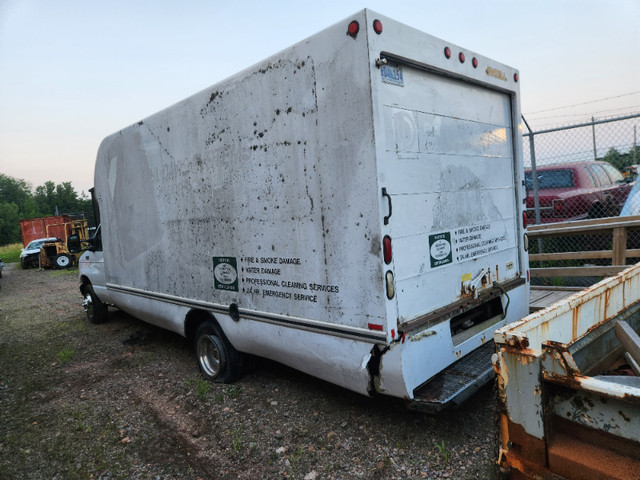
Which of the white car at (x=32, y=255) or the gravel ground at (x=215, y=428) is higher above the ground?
the white car at (x=32, y=255)

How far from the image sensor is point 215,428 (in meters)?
3.72

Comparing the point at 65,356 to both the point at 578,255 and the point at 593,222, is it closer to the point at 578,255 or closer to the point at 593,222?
the point at 578,255

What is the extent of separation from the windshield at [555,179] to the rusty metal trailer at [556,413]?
21.4 ft

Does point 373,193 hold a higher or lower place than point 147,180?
lower

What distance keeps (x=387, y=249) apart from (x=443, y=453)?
146 centimetres

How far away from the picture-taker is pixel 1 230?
57.2 metres

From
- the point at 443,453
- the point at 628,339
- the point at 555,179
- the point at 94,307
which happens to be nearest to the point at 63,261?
the point at 94,307

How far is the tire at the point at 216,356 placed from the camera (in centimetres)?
438

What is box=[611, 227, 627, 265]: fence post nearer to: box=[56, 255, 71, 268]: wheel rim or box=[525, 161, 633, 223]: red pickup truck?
box=[525, 161, 633, 223]: red pickup truck

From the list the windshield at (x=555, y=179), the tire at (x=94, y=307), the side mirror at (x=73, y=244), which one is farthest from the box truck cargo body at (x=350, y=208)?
the windshield at (x=555, y=179)

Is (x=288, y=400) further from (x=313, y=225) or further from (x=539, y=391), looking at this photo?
(x=539, y=391)

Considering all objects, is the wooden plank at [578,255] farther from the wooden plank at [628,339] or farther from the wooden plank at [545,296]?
the wooden plank at [628,339]

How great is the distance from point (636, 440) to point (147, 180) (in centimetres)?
499

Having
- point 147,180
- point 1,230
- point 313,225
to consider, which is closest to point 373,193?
point 313,225
